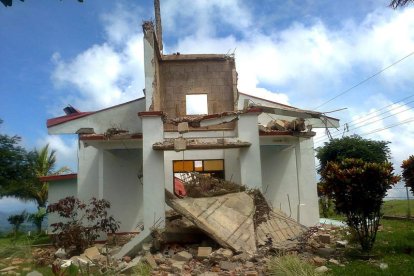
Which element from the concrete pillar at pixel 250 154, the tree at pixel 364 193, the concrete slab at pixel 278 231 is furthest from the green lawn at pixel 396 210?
the tree at pixel 364 193

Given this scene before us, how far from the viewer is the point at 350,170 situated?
8.46 m

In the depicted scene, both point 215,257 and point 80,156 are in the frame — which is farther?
point 80,156

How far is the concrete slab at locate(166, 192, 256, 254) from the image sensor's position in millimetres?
8594

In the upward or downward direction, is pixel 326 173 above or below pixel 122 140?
below

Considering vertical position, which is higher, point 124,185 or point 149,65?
point 149,65

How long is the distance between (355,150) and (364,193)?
11858mm

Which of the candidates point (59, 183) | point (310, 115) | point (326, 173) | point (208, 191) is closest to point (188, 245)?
point (208, 191)

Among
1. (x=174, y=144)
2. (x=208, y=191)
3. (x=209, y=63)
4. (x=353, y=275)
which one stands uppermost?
(x=209, y=63)

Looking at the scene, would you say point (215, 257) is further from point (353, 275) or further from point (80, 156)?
point (80, 156)

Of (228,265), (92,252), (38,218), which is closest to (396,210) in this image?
(228,265)

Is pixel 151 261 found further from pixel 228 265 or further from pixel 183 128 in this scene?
pixel 183 128

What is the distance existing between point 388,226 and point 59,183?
1260 cm

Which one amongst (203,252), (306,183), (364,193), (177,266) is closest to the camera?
(177,266)

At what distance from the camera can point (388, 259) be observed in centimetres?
795
